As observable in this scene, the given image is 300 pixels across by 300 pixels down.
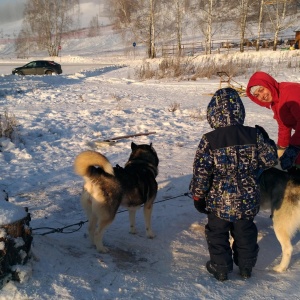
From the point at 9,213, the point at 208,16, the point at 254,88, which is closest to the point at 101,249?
the point at 9,213

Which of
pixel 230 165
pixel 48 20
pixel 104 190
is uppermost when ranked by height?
pixel 48 20

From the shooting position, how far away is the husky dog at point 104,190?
307 cm

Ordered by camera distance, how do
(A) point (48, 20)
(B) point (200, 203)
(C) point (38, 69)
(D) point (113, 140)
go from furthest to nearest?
(A) point (48, 20), (C) point (38, 69), (D) point (113, 140), (B) point (200, 203)

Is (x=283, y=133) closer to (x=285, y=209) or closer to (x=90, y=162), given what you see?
(x=285, y=209)

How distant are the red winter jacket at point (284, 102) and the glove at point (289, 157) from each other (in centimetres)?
18

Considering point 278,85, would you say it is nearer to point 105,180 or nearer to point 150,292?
point 105,180

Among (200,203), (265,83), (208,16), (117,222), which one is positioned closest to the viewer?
(200,203)

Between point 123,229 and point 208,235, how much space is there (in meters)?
1.35

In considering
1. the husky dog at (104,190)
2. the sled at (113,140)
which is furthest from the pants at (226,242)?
the sled at (113,140)

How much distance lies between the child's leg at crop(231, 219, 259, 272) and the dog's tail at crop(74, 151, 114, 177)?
1246mm

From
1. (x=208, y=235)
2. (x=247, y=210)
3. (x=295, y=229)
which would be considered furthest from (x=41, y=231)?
(x=295, y=229)

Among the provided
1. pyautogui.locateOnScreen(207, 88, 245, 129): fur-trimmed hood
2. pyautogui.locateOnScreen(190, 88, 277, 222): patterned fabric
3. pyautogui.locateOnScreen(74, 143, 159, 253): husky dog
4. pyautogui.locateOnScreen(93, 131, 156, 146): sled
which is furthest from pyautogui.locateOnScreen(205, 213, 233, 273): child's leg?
pyautogui.locateOnScreen(93, 131, 156, 146): sled

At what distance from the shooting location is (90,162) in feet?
9.98

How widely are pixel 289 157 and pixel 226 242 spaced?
1.30 m
